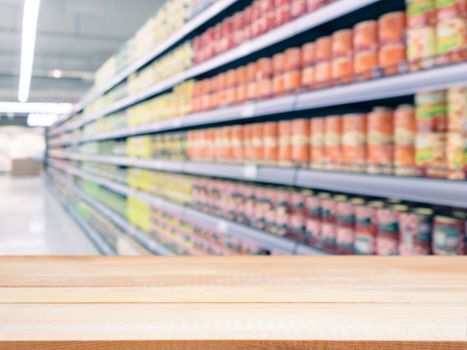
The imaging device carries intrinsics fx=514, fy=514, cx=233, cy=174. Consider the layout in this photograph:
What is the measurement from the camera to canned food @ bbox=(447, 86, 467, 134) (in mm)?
1331

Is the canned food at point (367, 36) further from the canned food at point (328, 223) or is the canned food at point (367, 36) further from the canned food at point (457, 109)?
the canned food at point (328, 223)

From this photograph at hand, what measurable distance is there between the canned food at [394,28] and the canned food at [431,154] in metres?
→ 0.34

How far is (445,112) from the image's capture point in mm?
1405

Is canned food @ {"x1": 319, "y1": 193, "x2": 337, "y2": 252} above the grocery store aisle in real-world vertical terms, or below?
above


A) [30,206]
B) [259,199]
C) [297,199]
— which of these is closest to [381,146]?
[297,199]

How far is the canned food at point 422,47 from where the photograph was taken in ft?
4.75

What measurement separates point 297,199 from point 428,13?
2.91 feet

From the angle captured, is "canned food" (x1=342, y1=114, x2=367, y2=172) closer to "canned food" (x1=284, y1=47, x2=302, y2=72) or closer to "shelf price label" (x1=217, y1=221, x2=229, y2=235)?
"canned food" (x1=284, y1=47, x2=302, y2=72)

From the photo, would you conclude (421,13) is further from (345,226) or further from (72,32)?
(72,32)

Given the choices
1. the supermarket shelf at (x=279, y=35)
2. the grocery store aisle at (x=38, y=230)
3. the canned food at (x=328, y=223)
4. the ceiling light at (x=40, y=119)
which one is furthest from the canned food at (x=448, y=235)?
the ceiling light at (x=40, y=119)

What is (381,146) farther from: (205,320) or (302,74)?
(205,320)

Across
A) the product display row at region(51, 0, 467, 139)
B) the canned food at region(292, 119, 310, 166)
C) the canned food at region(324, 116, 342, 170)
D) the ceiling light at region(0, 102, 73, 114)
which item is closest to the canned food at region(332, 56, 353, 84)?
the product display row at region(51, 0, 467, 139)

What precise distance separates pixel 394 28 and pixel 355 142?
382mm

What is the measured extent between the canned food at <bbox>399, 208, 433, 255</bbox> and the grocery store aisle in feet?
14.5
